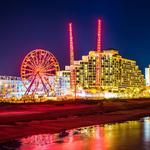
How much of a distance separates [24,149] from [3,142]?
3.42 meters

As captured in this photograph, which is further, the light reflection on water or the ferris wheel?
the ferris wheel

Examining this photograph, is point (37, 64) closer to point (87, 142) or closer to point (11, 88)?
point (11, 88)

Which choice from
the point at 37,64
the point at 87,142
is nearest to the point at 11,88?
the point at 37,64

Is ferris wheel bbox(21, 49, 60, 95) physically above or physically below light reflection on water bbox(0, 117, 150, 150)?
above

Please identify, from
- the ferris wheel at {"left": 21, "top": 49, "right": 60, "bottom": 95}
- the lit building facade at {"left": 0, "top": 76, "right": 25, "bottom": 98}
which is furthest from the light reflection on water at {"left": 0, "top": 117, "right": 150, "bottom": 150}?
the lit building facade at {"left": 0, "top": 76, "right": 25, "bottom": 98}

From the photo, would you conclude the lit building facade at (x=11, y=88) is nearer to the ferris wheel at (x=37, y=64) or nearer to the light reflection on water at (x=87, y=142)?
the ferris wheel at (x=37, y=64)

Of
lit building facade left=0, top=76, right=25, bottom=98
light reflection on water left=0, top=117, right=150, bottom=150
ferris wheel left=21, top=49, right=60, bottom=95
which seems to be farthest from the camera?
lit building facade left=0, top=76, right=25, bottom=98

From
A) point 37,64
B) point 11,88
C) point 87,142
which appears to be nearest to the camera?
point 87,142

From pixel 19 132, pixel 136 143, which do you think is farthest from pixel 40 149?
pixel 19 132

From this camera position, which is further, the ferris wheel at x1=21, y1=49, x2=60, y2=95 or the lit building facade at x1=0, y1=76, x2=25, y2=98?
the lit building facade at x1=0, y1=76, x2=25, y2=98

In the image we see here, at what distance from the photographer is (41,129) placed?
29109 mm

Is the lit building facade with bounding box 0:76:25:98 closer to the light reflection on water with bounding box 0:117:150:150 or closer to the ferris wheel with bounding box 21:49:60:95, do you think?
the ferris wheel with bounding box 21:49:60:95

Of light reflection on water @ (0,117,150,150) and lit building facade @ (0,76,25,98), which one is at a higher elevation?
lit building facade @ (0,76,25,98)

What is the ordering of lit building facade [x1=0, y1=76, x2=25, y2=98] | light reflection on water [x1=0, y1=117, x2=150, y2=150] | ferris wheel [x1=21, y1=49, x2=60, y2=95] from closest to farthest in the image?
1. light reflection on water [x1=0, y1=117, x2=150, y2=150]
2. ferris wheel [x1=21, y1=49, x2=60, y2=95]
3. lit building facade [x1=0, y1=76, x2=25, y2=98]
